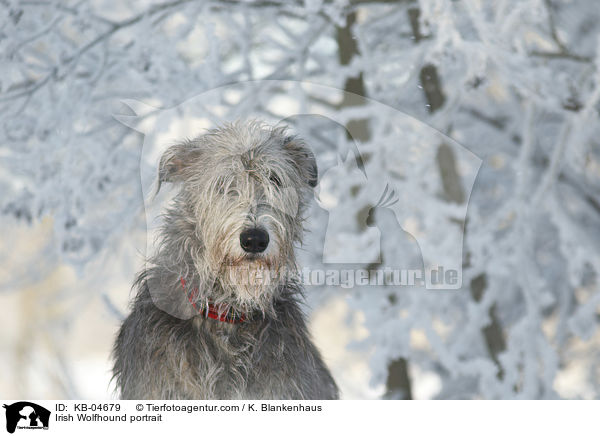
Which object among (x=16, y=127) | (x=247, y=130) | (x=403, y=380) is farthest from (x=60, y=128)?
(x=403, y=380)

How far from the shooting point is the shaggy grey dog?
2.13m

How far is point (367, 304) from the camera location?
11.4 feet

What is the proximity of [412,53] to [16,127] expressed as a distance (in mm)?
2286

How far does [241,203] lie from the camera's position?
214 centimetres

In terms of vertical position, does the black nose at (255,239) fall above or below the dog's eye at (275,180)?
below

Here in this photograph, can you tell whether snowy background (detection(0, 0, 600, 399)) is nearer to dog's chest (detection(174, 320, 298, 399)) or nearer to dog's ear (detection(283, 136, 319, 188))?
dog's ear (detection(283, 136, 319, 188))

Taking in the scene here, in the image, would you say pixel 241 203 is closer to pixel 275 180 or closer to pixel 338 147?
pixel 275 180
